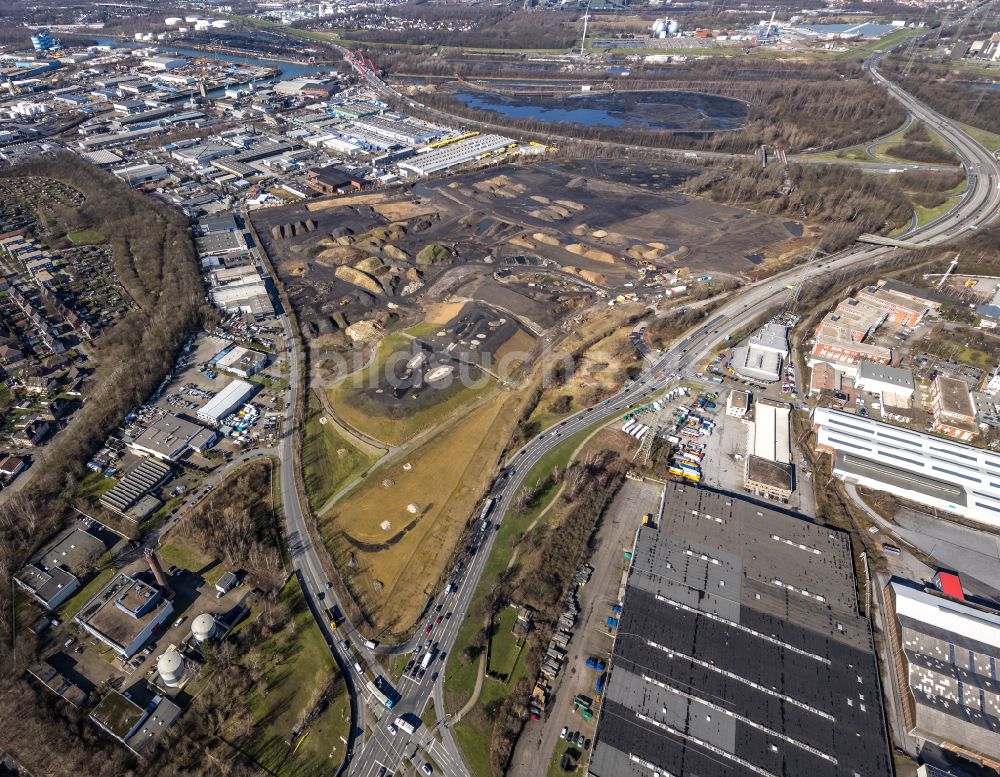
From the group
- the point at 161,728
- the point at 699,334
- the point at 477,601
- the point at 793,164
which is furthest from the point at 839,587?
the point at 793,164

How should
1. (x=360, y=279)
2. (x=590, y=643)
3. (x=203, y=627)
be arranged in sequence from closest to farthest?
(x=203, y=627) < (x=590, y=643) < (x=360, y=279)

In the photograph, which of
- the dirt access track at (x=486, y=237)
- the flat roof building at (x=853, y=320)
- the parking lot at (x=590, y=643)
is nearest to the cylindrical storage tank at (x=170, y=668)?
the parking lot at (x=590, y=643)

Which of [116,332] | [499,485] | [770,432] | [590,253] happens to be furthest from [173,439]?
[590,253]

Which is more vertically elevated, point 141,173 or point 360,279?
point 141,173

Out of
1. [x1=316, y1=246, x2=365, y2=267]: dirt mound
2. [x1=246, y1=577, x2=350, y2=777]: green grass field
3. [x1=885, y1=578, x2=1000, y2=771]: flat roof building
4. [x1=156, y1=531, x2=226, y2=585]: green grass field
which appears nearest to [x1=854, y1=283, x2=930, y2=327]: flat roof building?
[x1=885, y1=578, x2=1000, y2=771]: flat roof building

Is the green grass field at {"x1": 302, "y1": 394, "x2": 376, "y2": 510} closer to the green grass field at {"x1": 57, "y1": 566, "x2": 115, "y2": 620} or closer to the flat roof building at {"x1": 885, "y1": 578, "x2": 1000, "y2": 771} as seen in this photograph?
the green grass field at {"x1": 57, "y1": 566, "x2": 115, "y2": 620}

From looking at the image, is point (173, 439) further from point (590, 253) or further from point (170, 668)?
point (590, 253)
